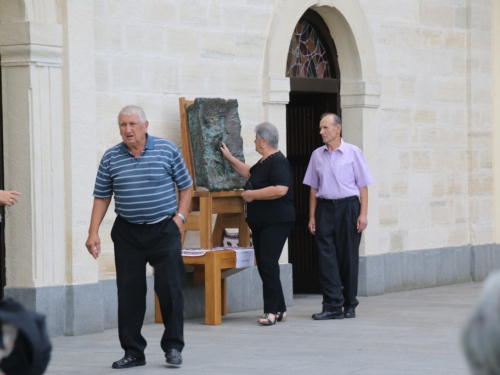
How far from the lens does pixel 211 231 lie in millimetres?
9281

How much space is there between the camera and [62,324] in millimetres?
8594

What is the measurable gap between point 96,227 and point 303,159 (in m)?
5.19

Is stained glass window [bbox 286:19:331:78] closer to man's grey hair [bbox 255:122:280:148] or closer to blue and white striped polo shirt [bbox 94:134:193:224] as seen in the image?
man's grey hair [bbox 255:122:280:148]

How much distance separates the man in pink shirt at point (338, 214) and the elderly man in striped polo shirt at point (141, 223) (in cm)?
277

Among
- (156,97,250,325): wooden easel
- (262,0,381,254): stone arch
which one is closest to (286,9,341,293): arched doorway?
(262,0,381,254): stone arch

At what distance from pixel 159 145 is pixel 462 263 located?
712cm

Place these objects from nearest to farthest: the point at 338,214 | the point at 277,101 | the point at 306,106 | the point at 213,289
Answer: the point at 213,289
the point at 338,214
the point at 277,101
the point at 306,106

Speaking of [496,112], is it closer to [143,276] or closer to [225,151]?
[225,151]

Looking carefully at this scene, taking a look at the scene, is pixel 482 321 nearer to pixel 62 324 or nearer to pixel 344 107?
pixel 62 324

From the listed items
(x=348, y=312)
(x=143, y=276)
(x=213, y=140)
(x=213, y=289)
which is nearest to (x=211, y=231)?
(x=213, y=289)

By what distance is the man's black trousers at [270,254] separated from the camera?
921 centimetres

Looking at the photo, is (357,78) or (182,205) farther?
(357,78)

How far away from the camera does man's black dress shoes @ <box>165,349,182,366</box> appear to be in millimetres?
6895

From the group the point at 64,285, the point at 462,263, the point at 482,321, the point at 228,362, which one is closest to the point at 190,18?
the point at 64,285
